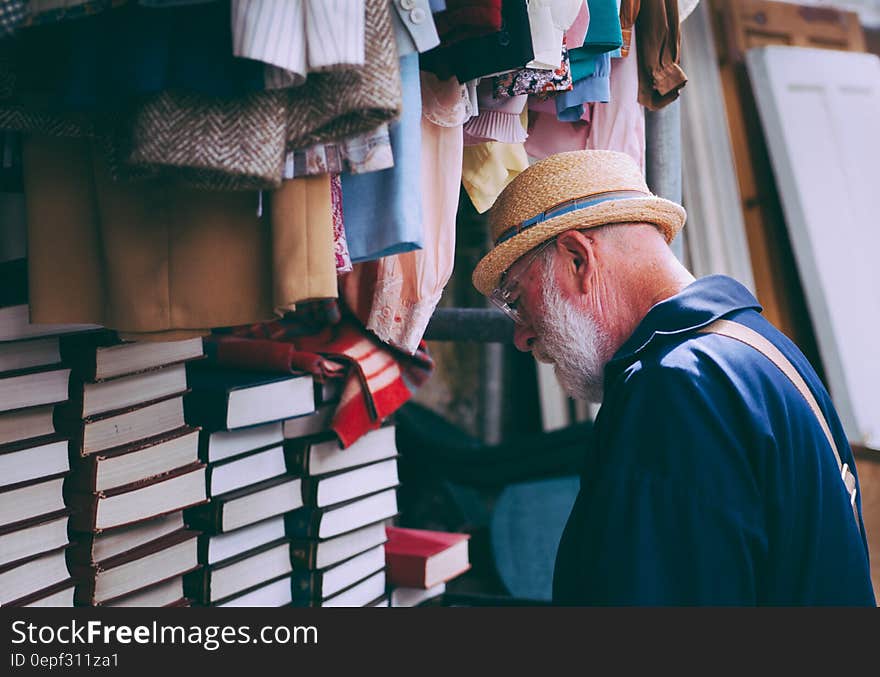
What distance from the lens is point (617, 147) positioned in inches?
84.9

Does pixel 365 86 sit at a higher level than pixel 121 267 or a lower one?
higher

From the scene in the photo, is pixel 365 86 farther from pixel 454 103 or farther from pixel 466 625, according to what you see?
pixel 466 625

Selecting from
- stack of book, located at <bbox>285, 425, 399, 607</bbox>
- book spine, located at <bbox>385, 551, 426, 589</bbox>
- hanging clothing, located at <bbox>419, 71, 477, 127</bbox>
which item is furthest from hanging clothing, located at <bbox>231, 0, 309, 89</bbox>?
book spine, located at <bbox>385, 551, 426, 589</bbox>

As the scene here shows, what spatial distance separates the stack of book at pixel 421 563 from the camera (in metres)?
2.39

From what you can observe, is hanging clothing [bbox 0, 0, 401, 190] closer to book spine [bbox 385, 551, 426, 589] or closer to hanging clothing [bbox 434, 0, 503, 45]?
hanging clothing [bbox 434, 0, 503, 45]

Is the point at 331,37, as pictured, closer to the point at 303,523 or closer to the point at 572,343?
the point at 572,343

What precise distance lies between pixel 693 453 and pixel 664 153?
1.29m

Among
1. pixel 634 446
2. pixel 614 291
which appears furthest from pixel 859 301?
pixel 634 446

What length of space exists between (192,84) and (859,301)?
11.0 ft

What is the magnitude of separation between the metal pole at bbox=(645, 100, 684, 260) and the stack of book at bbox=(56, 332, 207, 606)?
1271mm

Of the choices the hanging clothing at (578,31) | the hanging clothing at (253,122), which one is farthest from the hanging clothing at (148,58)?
the hanging clothing at (578,31)

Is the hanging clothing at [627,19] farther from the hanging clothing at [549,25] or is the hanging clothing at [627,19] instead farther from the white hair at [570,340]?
the white hair at [570,340]

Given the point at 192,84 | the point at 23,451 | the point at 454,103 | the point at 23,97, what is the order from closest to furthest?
the point at 192,84
the point at 23,97
the point at 23,451
the point at 454,103

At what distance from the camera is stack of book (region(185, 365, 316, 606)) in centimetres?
187
